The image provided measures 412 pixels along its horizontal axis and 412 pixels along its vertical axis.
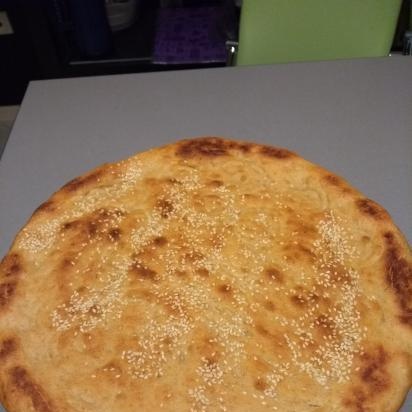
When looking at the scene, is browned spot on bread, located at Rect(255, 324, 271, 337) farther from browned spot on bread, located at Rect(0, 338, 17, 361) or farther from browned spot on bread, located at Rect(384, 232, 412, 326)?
browned spot on bread, located at Rect(0, 338, 17, 361)

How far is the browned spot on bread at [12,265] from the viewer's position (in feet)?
4.25

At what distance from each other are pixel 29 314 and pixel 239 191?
0.59 m

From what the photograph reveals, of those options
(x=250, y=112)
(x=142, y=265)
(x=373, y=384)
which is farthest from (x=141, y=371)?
(x=250, y=112)

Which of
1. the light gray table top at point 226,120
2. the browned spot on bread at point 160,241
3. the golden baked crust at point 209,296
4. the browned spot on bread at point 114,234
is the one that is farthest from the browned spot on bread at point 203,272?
the light gray table top at point 226,120

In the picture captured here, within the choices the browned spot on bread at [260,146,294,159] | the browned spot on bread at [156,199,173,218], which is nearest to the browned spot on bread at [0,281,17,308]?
the browned spot on bread at [156,199,173,218]

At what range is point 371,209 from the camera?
53.7 inches

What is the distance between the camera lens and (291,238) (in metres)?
1.31

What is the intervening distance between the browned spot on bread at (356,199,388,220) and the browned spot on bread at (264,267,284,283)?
0.29 m

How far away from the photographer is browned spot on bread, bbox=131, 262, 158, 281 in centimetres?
125

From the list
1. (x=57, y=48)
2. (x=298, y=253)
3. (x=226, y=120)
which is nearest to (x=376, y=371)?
(x=298, y=253)

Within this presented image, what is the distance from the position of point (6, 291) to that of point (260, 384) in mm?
604

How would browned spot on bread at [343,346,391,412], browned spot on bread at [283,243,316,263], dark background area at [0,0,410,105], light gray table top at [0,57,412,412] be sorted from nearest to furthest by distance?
browned spot on bread at [343,346,391,412]
browned spot on bread at [283,243,316,263]
light gray table top at [0,57,412,412]
dark background area at [0,0,410,105]

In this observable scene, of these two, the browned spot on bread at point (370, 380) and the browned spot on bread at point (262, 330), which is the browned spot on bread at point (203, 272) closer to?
the browned spot on bread at point (262, 330)

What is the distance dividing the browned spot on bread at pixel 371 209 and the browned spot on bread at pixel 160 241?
0.49 m
